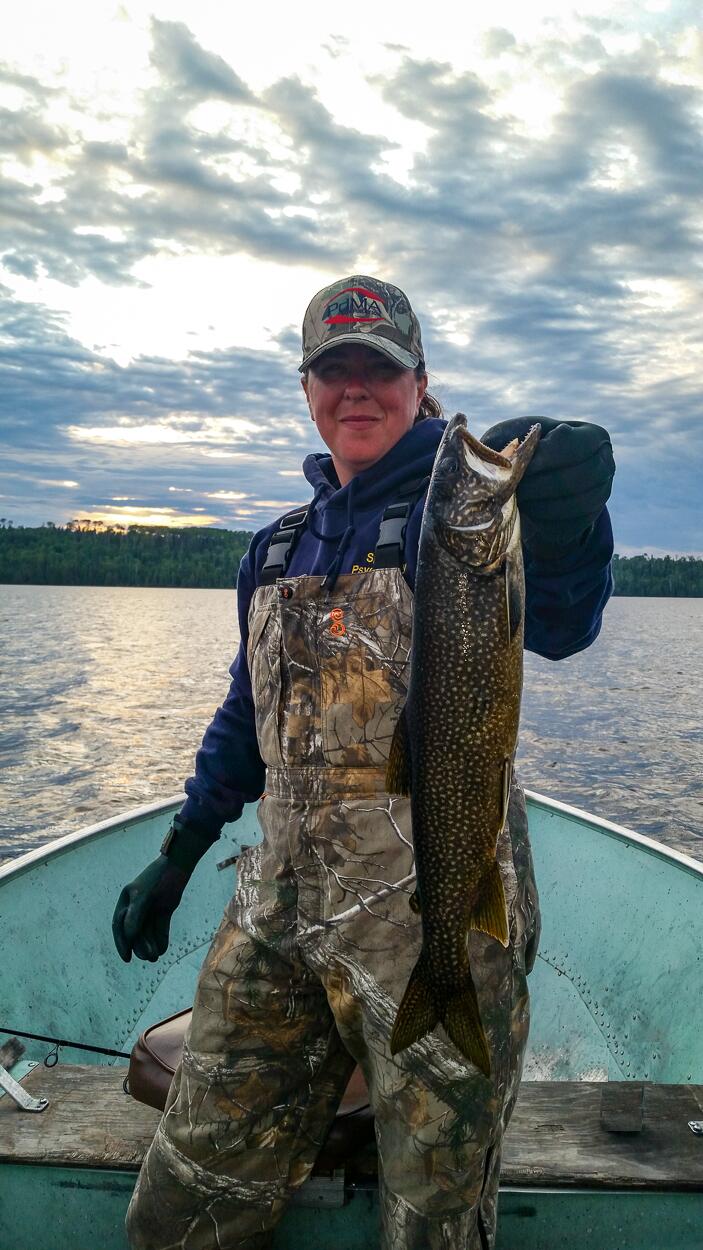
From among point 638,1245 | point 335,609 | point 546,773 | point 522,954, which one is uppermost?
point 335,609

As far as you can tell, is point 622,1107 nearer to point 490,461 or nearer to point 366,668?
point 366,668

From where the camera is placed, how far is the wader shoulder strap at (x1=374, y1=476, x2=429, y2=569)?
2.85 meters

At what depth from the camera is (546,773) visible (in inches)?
749

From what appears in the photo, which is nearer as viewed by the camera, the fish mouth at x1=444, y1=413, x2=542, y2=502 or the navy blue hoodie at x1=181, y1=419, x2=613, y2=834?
the fish mouth at x1=444, y1=413, x2=542, y2=502

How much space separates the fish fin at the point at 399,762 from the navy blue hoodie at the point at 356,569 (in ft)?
1.98

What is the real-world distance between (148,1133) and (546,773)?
16.5 meters

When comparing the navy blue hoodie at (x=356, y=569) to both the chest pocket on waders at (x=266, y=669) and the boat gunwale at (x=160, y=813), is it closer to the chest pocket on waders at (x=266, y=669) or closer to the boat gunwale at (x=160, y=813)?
the chest pocket on waders at (x=266, y=669)

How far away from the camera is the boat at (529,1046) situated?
316 cm

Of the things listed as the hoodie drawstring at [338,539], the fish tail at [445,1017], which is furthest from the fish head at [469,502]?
the fish tail at [445,1017]

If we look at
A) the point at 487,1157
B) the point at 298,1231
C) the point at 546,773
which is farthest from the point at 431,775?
the point at 546,773

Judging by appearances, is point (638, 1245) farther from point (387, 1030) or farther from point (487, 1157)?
point (387, 1030)

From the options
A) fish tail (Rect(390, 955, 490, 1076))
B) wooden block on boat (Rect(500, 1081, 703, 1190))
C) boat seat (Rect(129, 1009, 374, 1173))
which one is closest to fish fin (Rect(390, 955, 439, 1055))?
fish tail (Rect(390, 955, 490, 1076))

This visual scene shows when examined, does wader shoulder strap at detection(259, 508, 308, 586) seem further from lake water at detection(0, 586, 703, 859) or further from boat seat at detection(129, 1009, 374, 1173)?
lake water at detection(0, 586, 703, 859)

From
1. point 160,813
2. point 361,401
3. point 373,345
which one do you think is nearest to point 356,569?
point 361,401
